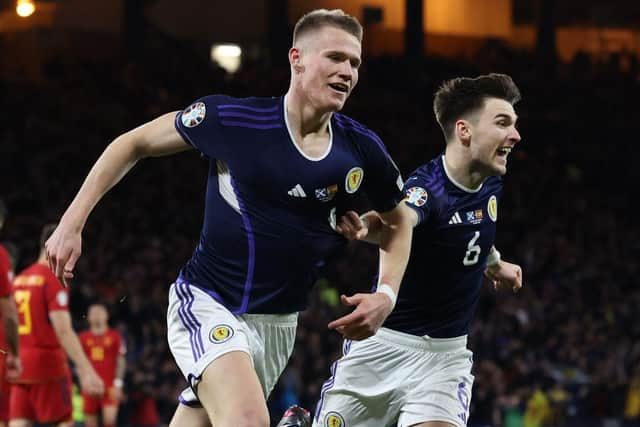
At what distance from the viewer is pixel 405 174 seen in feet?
67.5

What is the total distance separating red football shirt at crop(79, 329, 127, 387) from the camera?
10836mm

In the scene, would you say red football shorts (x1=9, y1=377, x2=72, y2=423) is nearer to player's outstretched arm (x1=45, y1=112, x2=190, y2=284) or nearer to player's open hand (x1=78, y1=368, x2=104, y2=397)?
player's open hand (x1=78, y1=368, x2=104, y2=397)

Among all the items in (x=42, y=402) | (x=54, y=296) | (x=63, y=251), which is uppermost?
(x=63, y=251)

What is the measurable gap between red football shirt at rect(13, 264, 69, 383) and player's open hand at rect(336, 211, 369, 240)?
15.7 ft

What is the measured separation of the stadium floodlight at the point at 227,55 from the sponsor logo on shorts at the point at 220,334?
19682 millimetres

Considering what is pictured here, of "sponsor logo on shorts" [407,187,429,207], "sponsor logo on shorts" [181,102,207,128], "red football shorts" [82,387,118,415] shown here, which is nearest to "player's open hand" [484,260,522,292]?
"sponsor logo on shorts" [407,187,429,207]

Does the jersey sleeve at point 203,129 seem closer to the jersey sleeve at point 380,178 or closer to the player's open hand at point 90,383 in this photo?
the jersey sleeve at point 380,178

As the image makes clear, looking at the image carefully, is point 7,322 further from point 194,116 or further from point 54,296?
point 194,116

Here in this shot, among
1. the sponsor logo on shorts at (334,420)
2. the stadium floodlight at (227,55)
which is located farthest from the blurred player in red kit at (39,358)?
the stadium floodlight at (227,55)

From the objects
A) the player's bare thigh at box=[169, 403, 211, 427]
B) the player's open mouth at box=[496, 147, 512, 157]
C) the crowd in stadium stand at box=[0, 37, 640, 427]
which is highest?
the player's open mouth at box=[496, 147, 512, 157]

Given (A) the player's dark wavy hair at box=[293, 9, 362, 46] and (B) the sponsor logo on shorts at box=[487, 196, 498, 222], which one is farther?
(B) the sponsor logo on shorts at box=[487, 196, 498, 222]

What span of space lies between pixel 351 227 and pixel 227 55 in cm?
2002

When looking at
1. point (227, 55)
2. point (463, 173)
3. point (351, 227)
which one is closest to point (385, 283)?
point (351, 227)

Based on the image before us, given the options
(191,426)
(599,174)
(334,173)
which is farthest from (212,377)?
(599,174)
